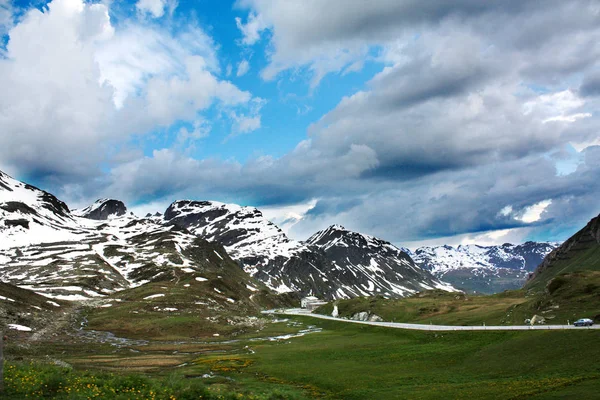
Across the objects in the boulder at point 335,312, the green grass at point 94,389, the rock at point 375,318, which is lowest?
the rock at point 375,318

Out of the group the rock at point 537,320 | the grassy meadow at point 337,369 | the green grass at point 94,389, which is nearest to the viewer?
the green grass at point 94,389

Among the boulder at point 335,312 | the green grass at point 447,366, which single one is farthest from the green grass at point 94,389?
the boulder at point 335,312

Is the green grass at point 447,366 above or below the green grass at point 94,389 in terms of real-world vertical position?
below

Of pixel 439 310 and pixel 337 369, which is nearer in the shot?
pixel 337 369

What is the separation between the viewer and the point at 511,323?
93312 millimetres

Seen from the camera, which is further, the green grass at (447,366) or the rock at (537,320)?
the rock at (537,320)

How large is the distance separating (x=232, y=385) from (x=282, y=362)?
75.7ft

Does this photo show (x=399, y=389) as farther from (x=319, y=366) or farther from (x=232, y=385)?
(x=319, y=366)

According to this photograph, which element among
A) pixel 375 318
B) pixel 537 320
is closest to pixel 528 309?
pixel 537 320

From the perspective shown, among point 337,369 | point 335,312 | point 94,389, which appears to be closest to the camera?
point 94,389

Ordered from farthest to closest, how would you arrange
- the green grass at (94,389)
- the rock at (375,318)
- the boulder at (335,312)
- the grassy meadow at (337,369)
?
the boulder at (335,312)
the rock at (375,318)
the grassy meadow at (337,369)
the green grass at (94,389)

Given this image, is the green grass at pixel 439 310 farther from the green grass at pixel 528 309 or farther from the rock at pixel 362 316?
the rock at pixel 362 316

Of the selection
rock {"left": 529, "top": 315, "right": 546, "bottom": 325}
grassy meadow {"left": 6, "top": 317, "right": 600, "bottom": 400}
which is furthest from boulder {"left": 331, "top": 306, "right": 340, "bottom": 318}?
rock {"left": 529, "top": 315, "right": 546, "bottom": 325}

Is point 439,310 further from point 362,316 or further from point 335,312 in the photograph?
point 335,312
